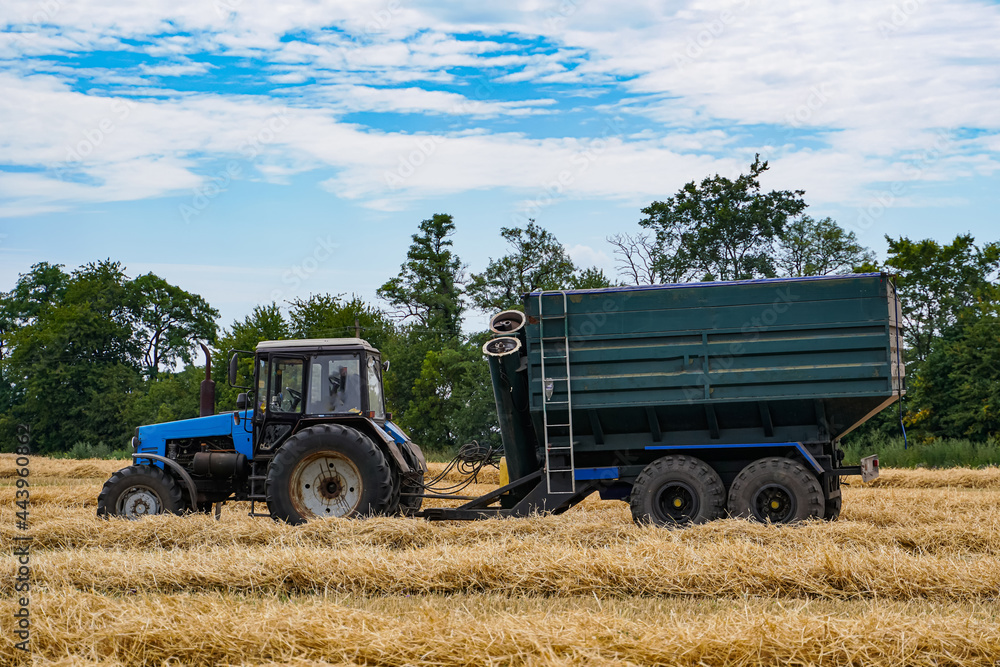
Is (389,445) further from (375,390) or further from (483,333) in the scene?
(483,333)

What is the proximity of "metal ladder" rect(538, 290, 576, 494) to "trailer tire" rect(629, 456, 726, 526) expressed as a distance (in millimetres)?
749

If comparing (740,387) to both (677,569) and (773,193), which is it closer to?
(677,569)

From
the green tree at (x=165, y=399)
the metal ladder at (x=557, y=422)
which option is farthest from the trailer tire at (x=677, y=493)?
the green tree at (x=165, y=399)

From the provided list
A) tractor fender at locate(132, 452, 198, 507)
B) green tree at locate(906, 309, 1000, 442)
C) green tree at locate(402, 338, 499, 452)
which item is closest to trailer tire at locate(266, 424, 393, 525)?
tractor fender at locate(132, 452, 198, 507)

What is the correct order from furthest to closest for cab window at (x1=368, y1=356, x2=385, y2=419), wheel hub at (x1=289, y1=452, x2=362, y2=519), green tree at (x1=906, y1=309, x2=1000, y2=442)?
green tree at (x1=906, y1=309, x2=1000, y2=442) → cab window at (x1=368, y1=356, x2=385, y2=419) → wheel hub at (x1=289, y1=452, x2=362, y2=519)

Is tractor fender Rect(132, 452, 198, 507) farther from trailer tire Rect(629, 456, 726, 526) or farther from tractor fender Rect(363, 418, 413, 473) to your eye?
trailer tire Rect(629, 456, 726, 526)

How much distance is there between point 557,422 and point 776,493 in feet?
7.64

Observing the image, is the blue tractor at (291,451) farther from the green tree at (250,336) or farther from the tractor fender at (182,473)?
the green tree at (250,336)

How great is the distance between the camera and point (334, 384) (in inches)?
404

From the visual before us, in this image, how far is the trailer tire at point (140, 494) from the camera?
403 inches

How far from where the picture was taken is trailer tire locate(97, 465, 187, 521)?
10234mm

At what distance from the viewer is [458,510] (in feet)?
32.9

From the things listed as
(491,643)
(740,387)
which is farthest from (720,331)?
(491,643)

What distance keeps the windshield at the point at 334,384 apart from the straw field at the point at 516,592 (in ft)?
5.12
